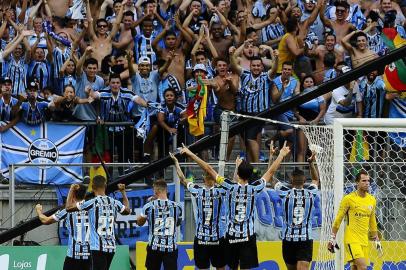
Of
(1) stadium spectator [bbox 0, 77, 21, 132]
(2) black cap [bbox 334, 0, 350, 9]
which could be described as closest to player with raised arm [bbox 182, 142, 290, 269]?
(1) stadium spectator [bbox 0, 77, 21, 132]

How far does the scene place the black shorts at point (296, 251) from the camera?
58.5 ft

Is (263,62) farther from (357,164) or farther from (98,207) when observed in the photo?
(98,207)

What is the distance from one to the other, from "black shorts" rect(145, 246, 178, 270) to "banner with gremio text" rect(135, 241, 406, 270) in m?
1.42

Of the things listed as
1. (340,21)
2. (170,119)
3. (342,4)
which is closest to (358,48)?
(340,21)

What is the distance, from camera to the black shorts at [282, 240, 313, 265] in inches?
703

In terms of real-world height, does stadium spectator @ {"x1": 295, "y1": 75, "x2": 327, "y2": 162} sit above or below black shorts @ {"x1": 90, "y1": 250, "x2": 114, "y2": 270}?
above

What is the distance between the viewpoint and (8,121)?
1952 centimetres

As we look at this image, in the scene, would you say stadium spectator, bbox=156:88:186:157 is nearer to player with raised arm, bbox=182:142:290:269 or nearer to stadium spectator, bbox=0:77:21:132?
stadium spectator, bbox=0:77:21:132

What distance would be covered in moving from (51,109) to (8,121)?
68cm

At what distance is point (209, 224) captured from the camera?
17.5 metres

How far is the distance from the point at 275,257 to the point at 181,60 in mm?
3675

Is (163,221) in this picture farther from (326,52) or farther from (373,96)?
(326,52)

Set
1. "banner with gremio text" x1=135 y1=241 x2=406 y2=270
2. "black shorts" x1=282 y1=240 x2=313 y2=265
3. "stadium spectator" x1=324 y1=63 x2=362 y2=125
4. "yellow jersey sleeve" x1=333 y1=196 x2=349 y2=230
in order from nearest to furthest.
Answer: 1. "yellow jersey sleeve" x1=333 y1=196 x2=349 y2=230
2. "black shorts" x1=282 y1=240 x2=313 y2=265
3. "banner with gremio text" x1=135 y1=241 x2=406 y2=270
4. "stadium spectator" x1=324 y1=63 x2=362 y2=125

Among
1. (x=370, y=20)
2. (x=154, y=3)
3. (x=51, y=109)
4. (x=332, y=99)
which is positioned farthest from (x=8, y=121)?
(x=370, y=20)
